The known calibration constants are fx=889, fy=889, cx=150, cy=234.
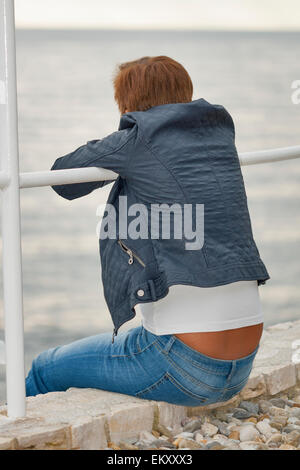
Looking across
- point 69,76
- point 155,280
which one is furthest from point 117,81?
point 69,76

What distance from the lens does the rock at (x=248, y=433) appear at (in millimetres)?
2275

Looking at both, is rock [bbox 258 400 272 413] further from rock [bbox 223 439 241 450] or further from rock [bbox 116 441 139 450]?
rock [bbox 116 441 139 450]

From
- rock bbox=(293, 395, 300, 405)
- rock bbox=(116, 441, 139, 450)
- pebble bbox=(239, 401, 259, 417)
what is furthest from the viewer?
rock bbox=(293, 395, 300, 405)

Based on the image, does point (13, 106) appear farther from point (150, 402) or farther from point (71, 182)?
point (150, 402)

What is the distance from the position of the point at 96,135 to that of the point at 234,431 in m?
14.2

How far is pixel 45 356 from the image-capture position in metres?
2.39

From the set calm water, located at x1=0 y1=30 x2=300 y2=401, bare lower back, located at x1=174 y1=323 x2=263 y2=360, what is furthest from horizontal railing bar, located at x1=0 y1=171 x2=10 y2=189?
calm water, located at x1=0 y1=30 x2=300 y2=401

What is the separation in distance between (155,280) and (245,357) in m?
0.31

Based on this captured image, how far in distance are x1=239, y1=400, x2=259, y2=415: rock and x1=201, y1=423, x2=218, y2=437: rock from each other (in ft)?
0.65

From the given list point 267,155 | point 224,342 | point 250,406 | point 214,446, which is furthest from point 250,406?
point 267,155

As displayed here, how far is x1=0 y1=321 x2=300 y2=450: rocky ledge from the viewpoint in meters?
2.08

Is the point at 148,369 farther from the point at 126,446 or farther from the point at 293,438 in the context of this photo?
the point at 293,438

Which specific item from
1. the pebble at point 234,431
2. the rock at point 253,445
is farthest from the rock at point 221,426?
the rock at point 253,445

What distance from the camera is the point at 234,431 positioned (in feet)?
7.61
